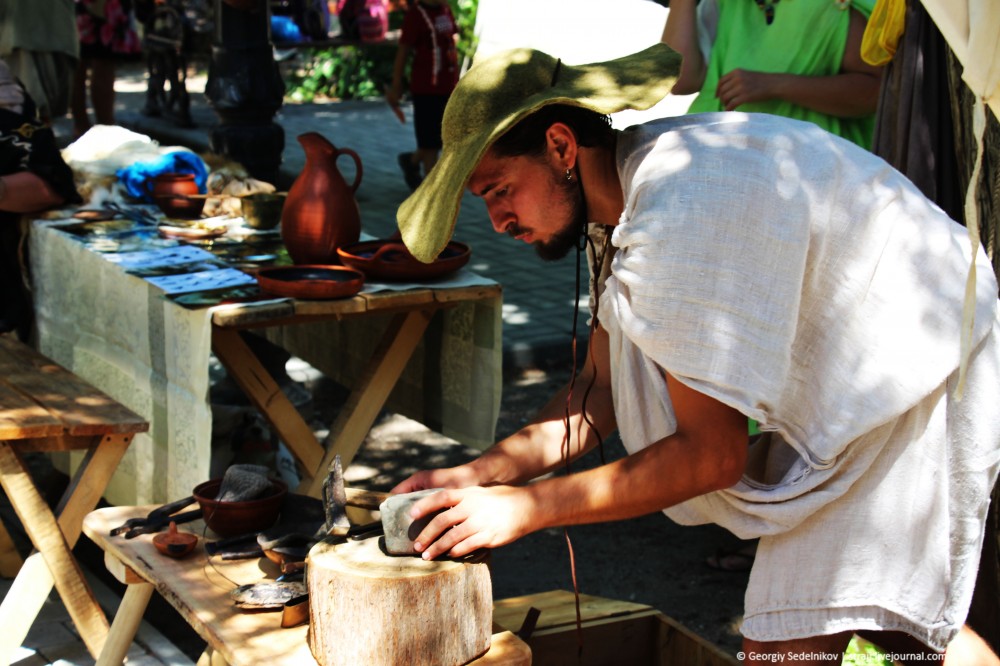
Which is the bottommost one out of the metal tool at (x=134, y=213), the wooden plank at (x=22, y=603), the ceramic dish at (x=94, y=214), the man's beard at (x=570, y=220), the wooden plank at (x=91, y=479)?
the wooden plank at (x=22, y=603)

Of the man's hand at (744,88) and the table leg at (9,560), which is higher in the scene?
the man's hand at (744,88)

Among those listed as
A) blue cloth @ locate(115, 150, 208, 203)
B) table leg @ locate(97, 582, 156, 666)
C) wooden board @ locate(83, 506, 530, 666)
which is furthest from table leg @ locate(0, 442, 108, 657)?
blue cloth @ locate(115, 150, 208, 203)

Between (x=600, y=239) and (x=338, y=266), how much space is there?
65.5 inches

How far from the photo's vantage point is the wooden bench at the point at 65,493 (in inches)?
127

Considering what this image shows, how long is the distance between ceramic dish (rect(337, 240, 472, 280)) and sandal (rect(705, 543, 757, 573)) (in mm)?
1281

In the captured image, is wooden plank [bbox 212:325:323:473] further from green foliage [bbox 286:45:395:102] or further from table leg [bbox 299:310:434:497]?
green foliage [bbox 286:45:395:102]

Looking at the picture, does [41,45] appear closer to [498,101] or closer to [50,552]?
[50,552]

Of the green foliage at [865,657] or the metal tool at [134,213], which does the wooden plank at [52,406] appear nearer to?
the metal tool at [134,213]

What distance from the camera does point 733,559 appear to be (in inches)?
160

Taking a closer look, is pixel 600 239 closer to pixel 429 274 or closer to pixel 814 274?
pixel 814 274

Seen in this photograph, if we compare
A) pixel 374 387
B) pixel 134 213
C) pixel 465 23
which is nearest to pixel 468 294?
pixel 374 387

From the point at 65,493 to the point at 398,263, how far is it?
45.9 inches

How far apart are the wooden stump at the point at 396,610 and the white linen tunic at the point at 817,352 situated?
0.40m

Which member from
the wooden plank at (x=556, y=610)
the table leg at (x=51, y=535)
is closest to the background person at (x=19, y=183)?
the table leg at (x=51, y=535)
